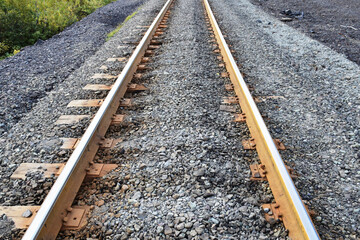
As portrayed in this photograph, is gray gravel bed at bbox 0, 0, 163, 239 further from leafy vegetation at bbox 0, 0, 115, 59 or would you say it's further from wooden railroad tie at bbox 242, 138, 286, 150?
leafy vegetation at bbox 0, 0, 115, 59

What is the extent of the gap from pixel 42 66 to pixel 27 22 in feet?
10.4

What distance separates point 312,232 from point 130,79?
3185 mm

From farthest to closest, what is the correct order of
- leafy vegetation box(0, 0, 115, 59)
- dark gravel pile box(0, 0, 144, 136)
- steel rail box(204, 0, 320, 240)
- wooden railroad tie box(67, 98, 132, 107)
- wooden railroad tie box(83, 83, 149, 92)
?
leafy vegetation box(0, 0, 115, 59) → wooden railroad tie box(83, 83, 149, 92) → dark gravel pile box(0, 0, 144, 136) → wooden railroad tie box(67, 98, 132, 107) → steel rail box(204, 0, 320, 240)

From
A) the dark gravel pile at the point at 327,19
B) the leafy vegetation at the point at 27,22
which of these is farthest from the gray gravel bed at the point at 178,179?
the leafy vegetation at the point at 27,22

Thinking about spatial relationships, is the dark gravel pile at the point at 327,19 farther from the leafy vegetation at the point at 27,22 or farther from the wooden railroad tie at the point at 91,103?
the leafy vegetation at the point at 27,22

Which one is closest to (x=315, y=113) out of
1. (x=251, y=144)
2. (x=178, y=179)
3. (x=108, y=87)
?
(x=251, y=144)

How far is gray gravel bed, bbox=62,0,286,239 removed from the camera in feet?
6.52

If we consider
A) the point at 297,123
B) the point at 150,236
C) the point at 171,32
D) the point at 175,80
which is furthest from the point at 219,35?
the point at 150,236

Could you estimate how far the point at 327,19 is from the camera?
28.6 feet

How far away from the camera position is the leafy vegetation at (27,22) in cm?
706

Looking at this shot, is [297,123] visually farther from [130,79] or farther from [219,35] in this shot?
[219,35]

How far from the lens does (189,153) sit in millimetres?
2664

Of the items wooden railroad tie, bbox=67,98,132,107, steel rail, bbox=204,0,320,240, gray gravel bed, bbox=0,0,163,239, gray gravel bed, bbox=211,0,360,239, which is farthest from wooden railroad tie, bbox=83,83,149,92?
gray gravel bed, bbox=211,0,360,239

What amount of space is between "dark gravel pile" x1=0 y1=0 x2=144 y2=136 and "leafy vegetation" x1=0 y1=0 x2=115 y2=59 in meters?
0.67
